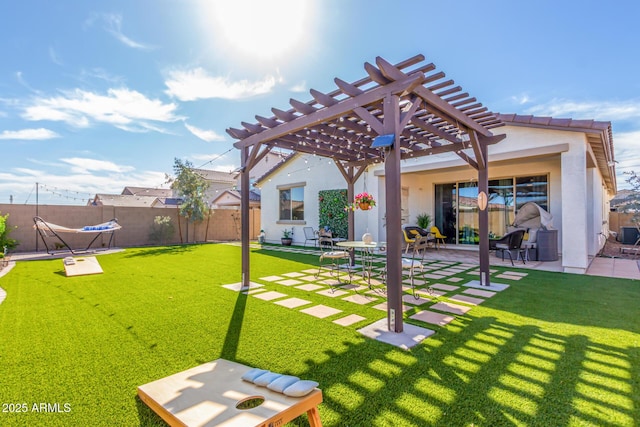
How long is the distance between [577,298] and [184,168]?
13.7 metres

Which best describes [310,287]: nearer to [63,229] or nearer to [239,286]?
[239,286]

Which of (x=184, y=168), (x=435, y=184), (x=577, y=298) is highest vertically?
(x=184, y=168)

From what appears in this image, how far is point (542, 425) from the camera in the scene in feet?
5.57

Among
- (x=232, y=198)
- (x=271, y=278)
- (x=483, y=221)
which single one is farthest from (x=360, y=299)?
(x=232, y=198)

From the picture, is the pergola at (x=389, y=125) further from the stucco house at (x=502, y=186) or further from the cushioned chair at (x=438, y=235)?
the cushioned chair at (x=438, y=235)

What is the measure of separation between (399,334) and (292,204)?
1040cm

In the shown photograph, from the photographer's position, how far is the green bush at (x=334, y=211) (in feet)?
35.9

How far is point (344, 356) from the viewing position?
2.59m

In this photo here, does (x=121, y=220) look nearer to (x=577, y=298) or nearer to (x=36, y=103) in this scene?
(x=36, y=103)

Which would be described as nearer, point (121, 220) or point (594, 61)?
point (594, 61)

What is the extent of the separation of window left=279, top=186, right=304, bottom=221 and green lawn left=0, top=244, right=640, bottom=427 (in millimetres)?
8156

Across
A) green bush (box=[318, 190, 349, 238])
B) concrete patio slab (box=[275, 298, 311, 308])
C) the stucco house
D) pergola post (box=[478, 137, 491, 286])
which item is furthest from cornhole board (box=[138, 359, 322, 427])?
green bush (box=[318, 190, 349, 238])

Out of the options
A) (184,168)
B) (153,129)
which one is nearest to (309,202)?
(184,168)

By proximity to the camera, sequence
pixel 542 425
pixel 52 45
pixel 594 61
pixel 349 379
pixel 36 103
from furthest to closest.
→ 1. pixel 36 103
2. pixel 594 61
3. pixel 52 45
4. pixel 349 379
5. pixel 542 425
